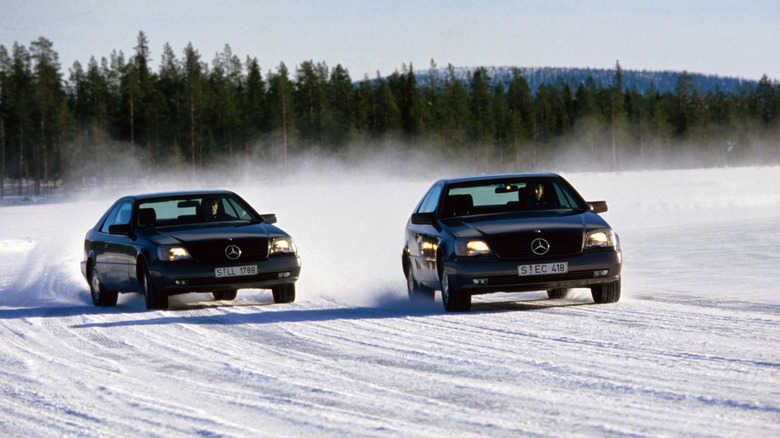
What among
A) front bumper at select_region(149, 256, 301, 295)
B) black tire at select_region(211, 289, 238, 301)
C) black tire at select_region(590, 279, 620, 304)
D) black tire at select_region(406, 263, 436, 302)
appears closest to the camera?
black tire at select_region(590, 279, 620, 304)

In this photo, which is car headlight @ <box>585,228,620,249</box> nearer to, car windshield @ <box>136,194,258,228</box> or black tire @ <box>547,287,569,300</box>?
black tire @ <box>547,287,569,300</box>

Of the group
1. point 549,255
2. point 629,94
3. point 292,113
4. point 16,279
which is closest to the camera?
point 549,255

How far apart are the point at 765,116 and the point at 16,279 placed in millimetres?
195476

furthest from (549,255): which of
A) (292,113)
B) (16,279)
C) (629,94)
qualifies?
(629,94)

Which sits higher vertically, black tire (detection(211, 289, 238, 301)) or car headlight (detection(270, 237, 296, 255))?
car headlight (detection(270, 237, 296, 255))

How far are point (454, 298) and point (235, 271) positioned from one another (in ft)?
9.02

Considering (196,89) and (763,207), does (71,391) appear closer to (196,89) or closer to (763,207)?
(763,207)

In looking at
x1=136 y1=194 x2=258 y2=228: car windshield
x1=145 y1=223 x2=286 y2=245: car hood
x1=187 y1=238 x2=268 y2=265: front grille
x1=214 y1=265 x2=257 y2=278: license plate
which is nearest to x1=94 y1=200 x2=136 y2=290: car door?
x1=136 y1=194 x2=258 y2=228: car windshield

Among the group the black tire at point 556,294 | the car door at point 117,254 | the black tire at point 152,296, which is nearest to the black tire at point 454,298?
the black tire at point 556,294

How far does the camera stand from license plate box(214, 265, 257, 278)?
1227cm

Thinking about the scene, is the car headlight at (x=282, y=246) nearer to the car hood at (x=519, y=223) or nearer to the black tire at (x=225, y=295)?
the black tire at (x=225, y=295)

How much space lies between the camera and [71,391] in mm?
6965

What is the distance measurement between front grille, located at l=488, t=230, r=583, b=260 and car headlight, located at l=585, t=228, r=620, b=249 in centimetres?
18

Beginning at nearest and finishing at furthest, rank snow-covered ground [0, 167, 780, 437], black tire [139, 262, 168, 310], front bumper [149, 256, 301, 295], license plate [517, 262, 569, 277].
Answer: snow-covered ground [0, 167, 780, 437] → license plate [517, 262, 569, 277] → front bumper [149, 256, 301, 295] → black tire [139, 262, 168, 310]
